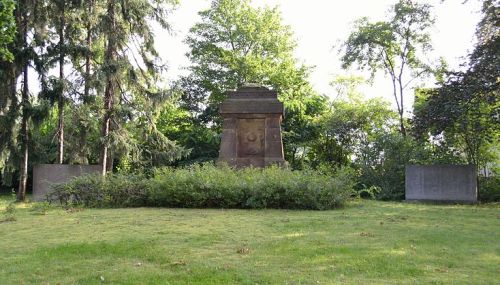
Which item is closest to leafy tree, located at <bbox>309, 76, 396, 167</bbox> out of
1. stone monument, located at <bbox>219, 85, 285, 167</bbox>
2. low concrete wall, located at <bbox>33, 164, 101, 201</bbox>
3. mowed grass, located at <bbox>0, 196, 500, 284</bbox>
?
stone monument, located at <bbox>219, 85, 285, 167</bbox>

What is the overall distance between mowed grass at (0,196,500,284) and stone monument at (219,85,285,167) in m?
6.85

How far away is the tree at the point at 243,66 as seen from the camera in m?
33.1

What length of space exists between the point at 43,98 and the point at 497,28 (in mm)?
16661

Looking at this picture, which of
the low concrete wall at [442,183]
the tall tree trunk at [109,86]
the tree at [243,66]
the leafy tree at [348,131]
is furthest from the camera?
the tree at [243,66]

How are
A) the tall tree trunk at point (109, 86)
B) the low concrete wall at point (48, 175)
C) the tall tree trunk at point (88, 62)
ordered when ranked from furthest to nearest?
the tall tree trunk at point (109, 86) → the tall tree trunk at point (88, 62) → the low concrete wall at point (48, 175)

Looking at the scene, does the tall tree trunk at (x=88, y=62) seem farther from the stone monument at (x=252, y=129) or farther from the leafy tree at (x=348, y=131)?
the leafy tree at (x=348, y=131)

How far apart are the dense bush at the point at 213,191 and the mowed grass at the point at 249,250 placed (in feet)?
5.99

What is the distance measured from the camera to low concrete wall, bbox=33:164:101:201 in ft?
56.4

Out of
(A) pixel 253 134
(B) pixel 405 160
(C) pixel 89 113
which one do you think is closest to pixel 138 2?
(C) pixel 89 113

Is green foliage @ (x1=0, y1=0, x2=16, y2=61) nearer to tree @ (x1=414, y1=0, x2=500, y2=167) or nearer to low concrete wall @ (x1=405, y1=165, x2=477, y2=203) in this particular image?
tree @ (x1=414, y1=0, x2=500, y2=167)

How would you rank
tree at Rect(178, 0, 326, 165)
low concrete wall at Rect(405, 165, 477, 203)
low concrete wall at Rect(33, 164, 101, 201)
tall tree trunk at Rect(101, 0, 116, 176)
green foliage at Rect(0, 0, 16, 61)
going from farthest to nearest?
tree at Rect(178, 0, 326, 165)
tall tree trunk at Rect(101, 0, 116, 176)
low concrete wall at Rect(405, 165, 477, 203)
low concrete wall at Rect(33, 164, 101, 201)
green foliage at Rect(0, 0, 16, 61)

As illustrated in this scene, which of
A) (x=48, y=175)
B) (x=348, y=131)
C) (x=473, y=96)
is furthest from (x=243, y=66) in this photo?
(x=473, y=96)

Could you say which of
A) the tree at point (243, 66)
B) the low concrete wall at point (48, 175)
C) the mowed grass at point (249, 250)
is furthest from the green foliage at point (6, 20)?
the tree at point (243, 66)

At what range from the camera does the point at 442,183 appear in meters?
17.5
